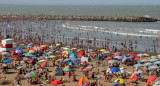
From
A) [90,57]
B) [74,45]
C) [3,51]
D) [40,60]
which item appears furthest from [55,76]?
[74,45]

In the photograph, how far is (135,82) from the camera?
58.7 feet

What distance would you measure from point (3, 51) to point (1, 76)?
8.47 metres

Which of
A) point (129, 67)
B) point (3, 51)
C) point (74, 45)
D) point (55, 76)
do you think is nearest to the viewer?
point (55, 76)

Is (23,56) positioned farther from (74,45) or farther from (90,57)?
(74,45)

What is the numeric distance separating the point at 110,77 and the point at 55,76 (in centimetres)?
445

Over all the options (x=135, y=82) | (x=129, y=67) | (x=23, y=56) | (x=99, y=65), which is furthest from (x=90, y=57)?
(x=135, y=82)

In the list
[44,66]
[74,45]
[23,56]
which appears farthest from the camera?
[74,45]

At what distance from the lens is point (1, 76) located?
792 inches

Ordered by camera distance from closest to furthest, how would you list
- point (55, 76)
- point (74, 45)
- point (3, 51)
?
point (55, 76)
point (3, 51)
point (74, 45)

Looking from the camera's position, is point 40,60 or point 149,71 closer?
point 149,71

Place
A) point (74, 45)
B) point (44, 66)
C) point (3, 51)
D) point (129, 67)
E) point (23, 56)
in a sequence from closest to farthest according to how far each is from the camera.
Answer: point (44, 66), point (129, 67), point (23, 56), point (3, 51), point (74, 45)

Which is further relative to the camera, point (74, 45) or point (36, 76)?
point (74, 45)

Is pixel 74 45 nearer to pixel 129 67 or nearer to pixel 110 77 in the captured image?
pixel 129 67

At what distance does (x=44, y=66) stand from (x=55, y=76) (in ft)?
7.40
